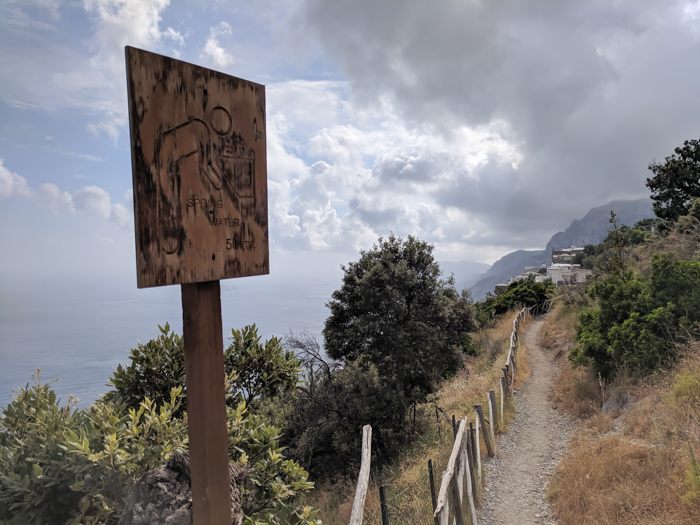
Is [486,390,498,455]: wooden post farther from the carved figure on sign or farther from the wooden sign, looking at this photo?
the carved figure on sign

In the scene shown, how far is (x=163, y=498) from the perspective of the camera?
2.18m

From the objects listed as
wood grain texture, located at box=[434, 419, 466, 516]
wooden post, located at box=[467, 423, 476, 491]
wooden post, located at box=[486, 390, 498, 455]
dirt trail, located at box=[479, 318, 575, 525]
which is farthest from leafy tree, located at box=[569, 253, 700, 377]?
wood grain texture, located at box=[434, 419, 466, 516]

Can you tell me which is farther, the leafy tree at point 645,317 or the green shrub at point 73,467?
the leafy tree at point 645,317

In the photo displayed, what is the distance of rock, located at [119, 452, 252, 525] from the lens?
2139mm

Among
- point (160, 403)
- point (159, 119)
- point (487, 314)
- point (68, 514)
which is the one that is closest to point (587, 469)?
point (160, 403)

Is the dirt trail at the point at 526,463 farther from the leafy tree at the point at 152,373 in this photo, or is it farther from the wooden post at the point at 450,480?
the leafy tree at the point at 152,373

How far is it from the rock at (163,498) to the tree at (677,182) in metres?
29.5

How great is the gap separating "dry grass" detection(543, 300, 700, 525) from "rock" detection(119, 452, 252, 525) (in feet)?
15.6

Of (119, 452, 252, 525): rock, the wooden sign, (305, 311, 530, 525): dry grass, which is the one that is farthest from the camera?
(305, 311, 530, 525): dry grass

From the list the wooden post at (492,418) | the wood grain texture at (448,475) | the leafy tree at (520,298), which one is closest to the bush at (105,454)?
the wood grain texture at (448,475)

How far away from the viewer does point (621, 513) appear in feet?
15.0

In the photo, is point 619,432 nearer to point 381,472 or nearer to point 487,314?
point 381,472

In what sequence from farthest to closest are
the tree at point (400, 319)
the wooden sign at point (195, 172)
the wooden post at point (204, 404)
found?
the tree at point (400, 319)
the wooden post at point (204, 404)
the wooden sign at point (195, 172)

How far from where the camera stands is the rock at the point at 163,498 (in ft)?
7.02
